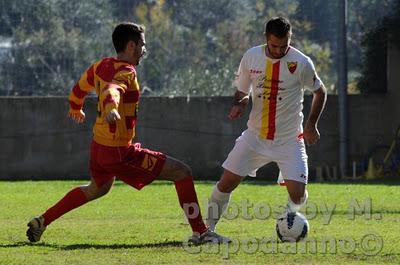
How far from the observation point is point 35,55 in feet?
70.6

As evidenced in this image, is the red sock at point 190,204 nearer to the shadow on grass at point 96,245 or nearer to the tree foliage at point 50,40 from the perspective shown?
the shadow on grass at point 96,245

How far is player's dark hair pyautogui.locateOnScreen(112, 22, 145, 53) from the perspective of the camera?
9.78 meters

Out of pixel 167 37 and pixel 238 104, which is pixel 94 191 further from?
pixel 167 37

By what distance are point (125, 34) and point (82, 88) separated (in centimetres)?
69

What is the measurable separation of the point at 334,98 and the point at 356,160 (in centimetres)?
118

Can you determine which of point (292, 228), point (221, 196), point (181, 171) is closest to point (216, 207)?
point (221, 196)

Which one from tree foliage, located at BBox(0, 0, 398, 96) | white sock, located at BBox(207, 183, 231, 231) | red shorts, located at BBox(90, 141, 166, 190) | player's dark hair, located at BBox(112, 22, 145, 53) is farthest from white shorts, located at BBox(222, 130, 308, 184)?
tree foliage, located at BBox(0, 0, 398, 96)

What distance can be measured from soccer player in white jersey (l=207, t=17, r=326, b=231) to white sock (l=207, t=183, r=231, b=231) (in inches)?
0.8

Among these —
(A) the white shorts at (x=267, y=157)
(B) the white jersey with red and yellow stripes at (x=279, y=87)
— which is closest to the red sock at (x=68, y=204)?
(A) the white shorts at (x=267, y=157)

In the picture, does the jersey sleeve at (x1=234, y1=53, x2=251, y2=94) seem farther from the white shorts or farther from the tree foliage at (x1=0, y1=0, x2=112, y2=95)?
the tree foliage at (x1=0, y1=0, x2=112, y2=95)

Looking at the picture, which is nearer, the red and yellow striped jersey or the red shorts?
the red and yellow striped jersey

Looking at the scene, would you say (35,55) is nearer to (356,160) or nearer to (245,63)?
(356,160)

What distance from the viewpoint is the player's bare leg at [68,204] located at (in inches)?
395

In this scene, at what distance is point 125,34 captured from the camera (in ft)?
32.1
